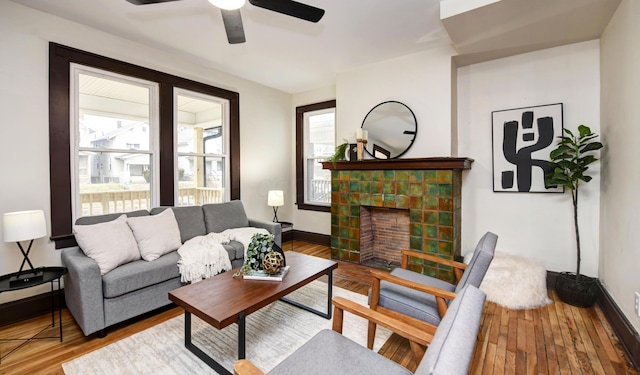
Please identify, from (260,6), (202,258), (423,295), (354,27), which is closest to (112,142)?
(202,258)

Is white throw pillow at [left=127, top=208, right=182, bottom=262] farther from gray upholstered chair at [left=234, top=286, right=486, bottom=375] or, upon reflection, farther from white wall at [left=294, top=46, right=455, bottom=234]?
white wall at [left=294, top=46, right=455, bottom=234]

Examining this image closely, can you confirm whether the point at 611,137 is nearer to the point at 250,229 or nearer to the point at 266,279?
the point at 266,279

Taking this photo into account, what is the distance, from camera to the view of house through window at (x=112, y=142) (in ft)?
9.74

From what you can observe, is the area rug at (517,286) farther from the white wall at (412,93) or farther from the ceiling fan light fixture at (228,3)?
the ceiling fan light fixture at (228,3)

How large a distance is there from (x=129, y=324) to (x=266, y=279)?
1359 millimetres

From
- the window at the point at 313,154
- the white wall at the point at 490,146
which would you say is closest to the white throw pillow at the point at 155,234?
the window at the point at 313,154

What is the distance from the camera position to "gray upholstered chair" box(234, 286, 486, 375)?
0.78 metres

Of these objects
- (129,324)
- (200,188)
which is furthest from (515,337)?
(200,188)

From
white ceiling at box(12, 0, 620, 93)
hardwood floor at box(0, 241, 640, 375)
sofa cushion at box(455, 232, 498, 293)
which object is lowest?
hardwood floor at box(0, 241, 640, 375)

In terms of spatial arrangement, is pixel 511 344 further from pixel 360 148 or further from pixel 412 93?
pixel 412 93

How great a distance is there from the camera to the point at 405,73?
12.0 feet

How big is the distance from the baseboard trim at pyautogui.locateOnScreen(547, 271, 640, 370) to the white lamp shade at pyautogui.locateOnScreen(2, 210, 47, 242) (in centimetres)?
451

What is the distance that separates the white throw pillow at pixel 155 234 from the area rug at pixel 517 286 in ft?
10.8

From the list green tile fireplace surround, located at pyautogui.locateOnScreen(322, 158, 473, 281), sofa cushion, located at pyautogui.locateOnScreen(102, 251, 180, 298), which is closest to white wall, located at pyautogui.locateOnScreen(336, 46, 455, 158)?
green tile fireplace surround, located at pyautogui.locateOnScreen(322, 158, 473, 281)
